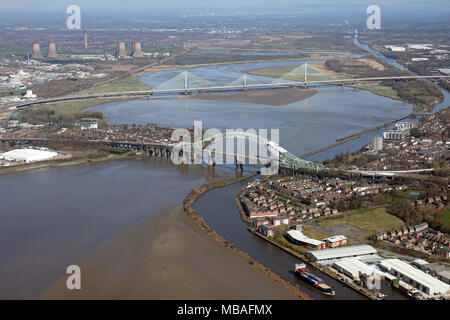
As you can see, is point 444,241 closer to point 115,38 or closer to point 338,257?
point 338,257

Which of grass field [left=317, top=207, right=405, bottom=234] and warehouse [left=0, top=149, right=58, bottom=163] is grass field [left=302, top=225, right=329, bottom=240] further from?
warehouse [left=0, top=149, right=58, bottom=163]

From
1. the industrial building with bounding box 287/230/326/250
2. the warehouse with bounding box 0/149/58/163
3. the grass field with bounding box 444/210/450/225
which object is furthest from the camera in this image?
the warehouse with bounding box 0/149/58/163

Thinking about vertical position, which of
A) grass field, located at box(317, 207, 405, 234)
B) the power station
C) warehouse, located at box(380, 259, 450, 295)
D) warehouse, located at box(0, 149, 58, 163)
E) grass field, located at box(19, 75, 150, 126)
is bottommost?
warehouse, located at box(380, 259, 450, 295)

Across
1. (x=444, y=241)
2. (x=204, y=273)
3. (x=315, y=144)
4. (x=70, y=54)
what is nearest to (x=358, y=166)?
(x=315, y=144)

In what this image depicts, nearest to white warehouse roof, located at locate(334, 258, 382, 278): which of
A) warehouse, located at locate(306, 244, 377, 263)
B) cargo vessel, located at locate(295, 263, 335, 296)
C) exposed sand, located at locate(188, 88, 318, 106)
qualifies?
warehouse, located at locate(306, 244, 377, 263)

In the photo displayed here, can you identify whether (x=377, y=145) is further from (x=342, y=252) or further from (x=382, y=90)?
(x=382, y=90)

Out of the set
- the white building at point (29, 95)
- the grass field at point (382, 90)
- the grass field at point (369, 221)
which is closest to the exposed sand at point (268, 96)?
the grass field at point (382, 90)

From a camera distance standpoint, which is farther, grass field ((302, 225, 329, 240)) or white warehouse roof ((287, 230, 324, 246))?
grass field ((302, 225, 329, 240))
